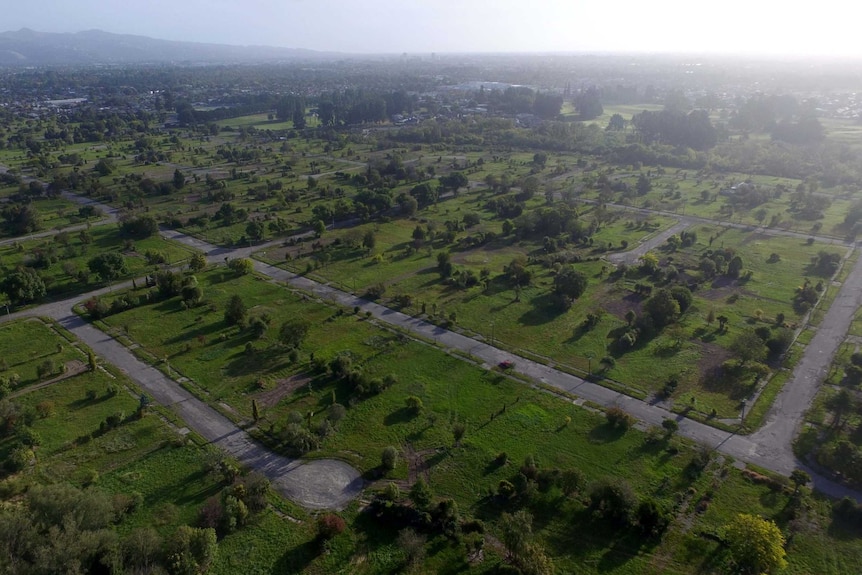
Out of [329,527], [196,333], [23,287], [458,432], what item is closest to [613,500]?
[458,432]

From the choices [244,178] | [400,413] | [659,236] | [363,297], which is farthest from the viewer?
[244,178]

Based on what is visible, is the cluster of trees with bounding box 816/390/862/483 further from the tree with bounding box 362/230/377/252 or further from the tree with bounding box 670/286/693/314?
the tree with bounding box 362/230/377/252

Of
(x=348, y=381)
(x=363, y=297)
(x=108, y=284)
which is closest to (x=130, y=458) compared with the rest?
(x=348, y=381)

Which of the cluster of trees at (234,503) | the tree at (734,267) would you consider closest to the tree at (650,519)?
the cluster of trees at (234,503)

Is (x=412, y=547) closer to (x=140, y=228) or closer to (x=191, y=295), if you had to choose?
(x=191, y=295)

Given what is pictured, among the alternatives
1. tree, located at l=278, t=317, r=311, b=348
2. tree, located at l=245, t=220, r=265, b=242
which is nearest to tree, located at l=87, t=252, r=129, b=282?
tree, located at l=245, t=220, r=265, b=242

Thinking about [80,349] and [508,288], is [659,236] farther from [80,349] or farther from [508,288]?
[80,349]

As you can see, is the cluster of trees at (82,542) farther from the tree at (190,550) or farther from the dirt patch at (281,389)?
the dirt patch at (281,389)
